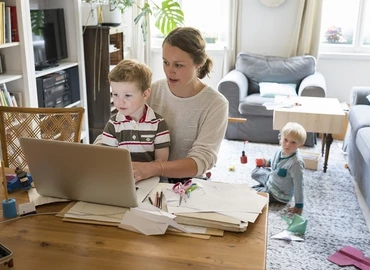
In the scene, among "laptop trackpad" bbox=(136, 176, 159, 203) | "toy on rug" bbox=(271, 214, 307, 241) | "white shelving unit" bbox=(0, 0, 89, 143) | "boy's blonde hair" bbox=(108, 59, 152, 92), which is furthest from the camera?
"white shelving unit" bbox=(0, 0, 89, 143)

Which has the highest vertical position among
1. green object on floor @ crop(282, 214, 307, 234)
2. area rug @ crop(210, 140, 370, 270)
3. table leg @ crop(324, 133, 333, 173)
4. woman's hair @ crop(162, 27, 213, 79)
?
woman's hair @ crop(162, 27, 213, 79)

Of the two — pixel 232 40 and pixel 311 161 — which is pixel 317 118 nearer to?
pixel 311 161

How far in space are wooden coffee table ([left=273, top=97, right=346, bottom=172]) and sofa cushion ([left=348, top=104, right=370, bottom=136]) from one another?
0.09 metres

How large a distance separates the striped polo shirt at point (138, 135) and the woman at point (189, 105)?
110 mm

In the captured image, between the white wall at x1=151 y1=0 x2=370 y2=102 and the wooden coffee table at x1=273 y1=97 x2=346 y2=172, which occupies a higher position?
the white wall at x1=151 y1=0 x2=370 y2=102

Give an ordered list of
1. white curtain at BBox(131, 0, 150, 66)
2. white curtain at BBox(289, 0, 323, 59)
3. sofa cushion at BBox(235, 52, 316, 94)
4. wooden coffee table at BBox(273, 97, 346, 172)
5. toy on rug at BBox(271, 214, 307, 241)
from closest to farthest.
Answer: toy on rug at BBox(271, 214, 307, 241) < wooden coffee table at BBox(273, 97, 346, 172) < sofa cushion at BBox(235, 52, 316, 94) < white curtain at BBox(289, 0, 323, 59) < white curtain at BBox(131, 0, 150, 66)

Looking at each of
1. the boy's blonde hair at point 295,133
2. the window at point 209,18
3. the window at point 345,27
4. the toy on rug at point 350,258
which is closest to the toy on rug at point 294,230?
the toy on rug at point 350,258

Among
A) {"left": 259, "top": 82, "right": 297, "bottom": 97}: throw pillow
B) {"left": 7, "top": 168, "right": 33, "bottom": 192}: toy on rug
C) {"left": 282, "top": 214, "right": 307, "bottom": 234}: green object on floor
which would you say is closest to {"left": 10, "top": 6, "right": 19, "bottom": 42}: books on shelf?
{"left": 7, "top": 168, "right": 33, "bottom": 192}: toy on rug

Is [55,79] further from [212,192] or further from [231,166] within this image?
[212,192]

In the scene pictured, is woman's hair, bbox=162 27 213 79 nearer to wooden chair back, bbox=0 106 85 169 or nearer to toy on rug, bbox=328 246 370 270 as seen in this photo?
wooden chair back, bbox=0 106 85 169

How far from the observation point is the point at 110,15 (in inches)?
152

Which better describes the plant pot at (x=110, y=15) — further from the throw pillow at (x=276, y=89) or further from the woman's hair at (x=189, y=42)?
the woman's hair at (x=189, y=42)

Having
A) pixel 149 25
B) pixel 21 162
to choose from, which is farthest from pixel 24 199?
pixel 149 25

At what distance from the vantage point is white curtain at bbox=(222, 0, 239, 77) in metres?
5.00
